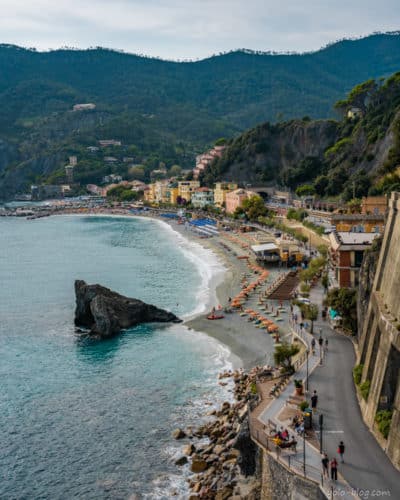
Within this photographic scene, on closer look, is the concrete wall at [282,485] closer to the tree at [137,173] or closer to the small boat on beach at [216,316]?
the small boat on beach at [216,316]

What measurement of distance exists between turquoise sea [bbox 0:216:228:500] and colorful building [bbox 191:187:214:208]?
53.1 meters

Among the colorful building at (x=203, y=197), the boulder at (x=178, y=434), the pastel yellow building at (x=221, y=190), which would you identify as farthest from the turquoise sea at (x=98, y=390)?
the colorful building at (x=203, y=197)

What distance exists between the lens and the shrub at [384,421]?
17984mm

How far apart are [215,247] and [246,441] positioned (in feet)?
180

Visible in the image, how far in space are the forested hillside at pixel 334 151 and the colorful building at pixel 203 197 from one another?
4090 mm

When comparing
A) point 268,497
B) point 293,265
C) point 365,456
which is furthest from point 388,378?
point 293,265

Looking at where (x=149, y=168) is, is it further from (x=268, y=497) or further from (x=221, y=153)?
(x=268, y=497)

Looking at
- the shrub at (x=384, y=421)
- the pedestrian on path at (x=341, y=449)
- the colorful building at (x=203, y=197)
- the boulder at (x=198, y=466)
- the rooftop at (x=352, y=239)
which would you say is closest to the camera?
the pedestrian on path at (x=341, y=449)

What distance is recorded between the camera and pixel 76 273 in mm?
62312

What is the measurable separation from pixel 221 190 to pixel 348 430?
89.6m

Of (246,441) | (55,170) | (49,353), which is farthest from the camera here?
(55,170)

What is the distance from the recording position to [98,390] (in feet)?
100

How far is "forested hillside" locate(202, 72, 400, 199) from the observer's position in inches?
2638

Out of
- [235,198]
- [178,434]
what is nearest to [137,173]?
[235,198]
